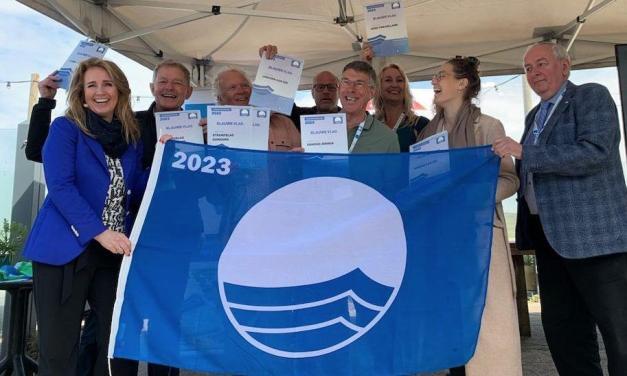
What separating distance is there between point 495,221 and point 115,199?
1.68m

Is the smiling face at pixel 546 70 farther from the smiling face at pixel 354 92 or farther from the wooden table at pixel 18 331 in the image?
the wooden table at pixel 18 331

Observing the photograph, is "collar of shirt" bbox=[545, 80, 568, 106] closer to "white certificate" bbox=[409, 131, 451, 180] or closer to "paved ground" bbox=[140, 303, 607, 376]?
"white certificate" bbox=[409, 131, 451, 180]

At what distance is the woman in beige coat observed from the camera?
6.53 feet

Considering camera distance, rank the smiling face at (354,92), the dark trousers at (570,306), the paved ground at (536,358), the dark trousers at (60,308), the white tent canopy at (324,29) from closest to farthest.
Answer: the dark trousers at (60,308) → the dark trousers at (570,306) → the smiling face at (354,92) → the paved ground at (536,358) → the white tent canopy at (324,29)

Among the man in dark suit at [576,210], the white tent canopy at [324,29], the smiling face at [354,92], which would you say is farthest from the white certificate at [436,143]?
the white tent canopy at [324,29]

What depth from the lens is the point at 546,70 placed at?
2303mm

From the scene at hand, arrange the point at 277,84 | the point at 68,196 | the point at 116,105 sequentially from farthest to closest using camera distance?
the point at 277,84, the point at 116,105, the point at 68,196

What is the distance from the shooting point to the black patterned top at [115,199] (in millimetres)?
2029

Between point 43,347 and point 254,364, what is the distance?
0.86 meters

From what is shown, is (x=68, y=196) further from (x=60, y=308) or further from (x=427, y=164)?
(x=427, y=164)

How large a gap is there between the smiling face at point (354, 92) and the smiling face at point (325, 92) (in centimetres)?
90

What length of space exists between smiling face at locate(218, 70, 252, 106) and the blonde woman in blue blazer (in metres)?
0.87

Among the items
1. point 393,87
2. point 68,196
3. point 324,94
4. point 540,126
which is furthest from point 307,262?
point 324,94

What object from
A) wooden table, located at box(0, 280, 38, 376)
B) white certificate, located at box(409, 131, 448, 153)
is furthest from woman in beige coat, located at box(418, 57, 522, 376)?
wooden table, located at box(0, 280, 38, 376)
